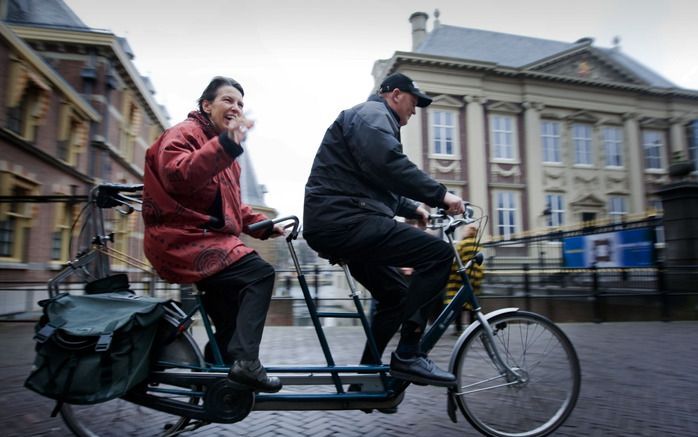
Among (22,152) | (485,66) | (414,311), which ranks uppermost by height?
(485,66)

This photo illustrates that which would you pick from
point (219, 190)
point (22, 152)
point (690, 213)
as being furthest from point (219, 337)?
point (22, 152)

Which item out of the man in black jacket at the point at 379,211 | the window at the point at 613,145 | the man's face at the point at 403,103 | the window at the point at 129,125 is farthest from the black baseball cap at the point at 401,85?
the window at the point at 613,145

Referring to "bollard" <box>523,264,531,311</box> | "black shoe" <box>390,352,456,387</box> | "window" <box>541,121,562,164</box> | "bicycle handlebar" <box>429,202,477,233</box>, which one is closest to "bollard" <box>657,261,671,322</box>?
"bollard" <box>523,264,531,311</box>

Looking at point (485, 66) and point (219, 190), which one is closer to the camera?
point (219, 190)

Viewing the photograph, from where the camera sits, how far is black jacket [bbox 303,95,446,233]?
254 centimetres

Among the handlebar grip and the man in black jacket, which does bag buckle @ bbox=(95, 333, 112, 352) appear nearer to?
the handlebar grip

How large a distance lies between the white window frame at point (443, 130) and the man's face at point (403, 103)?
74.4 feet

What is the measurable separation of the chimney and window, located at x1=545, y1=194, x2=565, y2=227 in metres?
12.4

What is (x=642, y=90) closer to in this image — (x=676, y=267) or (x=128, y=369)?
(x=676, y=267)

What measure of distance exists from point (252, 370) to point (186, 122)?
138 cm

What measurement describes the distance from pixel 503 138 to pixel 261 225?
2647cm

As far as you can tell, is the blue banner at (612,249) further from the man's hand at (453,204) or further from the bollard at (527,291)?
the man's hand at (453,204)

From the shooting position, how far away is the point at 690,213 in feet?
31.4

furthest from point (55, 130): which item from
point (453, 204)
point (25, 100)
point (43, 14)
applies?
point (453, 204)
